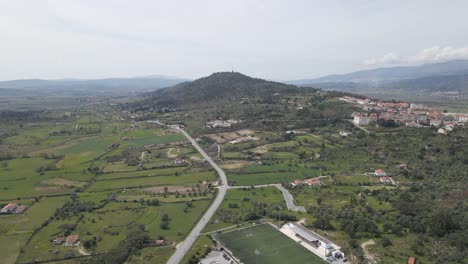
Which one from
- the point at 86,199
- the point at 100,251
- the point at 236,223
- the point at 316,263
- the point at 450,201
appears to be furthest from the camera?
the point at 86,199

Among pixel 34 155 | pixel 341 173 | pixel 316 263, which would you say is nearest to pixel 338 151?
pixel 341 173

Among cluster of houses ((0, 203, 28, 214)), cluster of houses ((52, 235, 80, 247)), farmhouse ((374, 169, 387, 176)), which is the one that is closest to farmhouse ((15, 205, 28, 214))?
cluster of houses ((0, 203, 28, 214))

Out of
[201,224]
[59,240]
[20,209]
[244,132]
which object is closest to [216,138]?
[244,132]

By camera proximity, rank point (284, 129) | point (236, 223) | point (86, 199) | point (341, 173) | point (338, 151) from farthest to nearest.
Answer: point (284, 129) → point (338, 151) → point (341, 173) → point (86, 199) → point (236, 223)

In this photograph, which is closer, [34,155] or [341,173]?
[341,173]

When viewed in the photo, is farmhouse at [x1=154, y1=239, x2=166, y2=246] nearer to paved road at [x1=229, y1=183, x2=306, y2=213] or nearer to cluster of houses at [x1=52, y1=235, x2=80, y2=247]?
cluster of houses at [x1=52, y1=235, x2=80, y2=247]

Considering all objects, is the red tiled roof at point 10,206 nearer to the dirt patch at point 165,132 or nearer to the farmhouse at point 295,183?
the farmhouse at point 295,183

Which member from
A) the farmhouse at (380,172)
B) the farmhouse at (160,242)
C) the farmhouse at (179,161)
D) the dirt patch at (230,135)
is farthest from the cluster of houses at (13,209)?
the farmhouse at (380,172)

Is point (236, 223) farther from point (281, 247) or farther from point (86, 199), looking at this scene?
point (86, 199)
